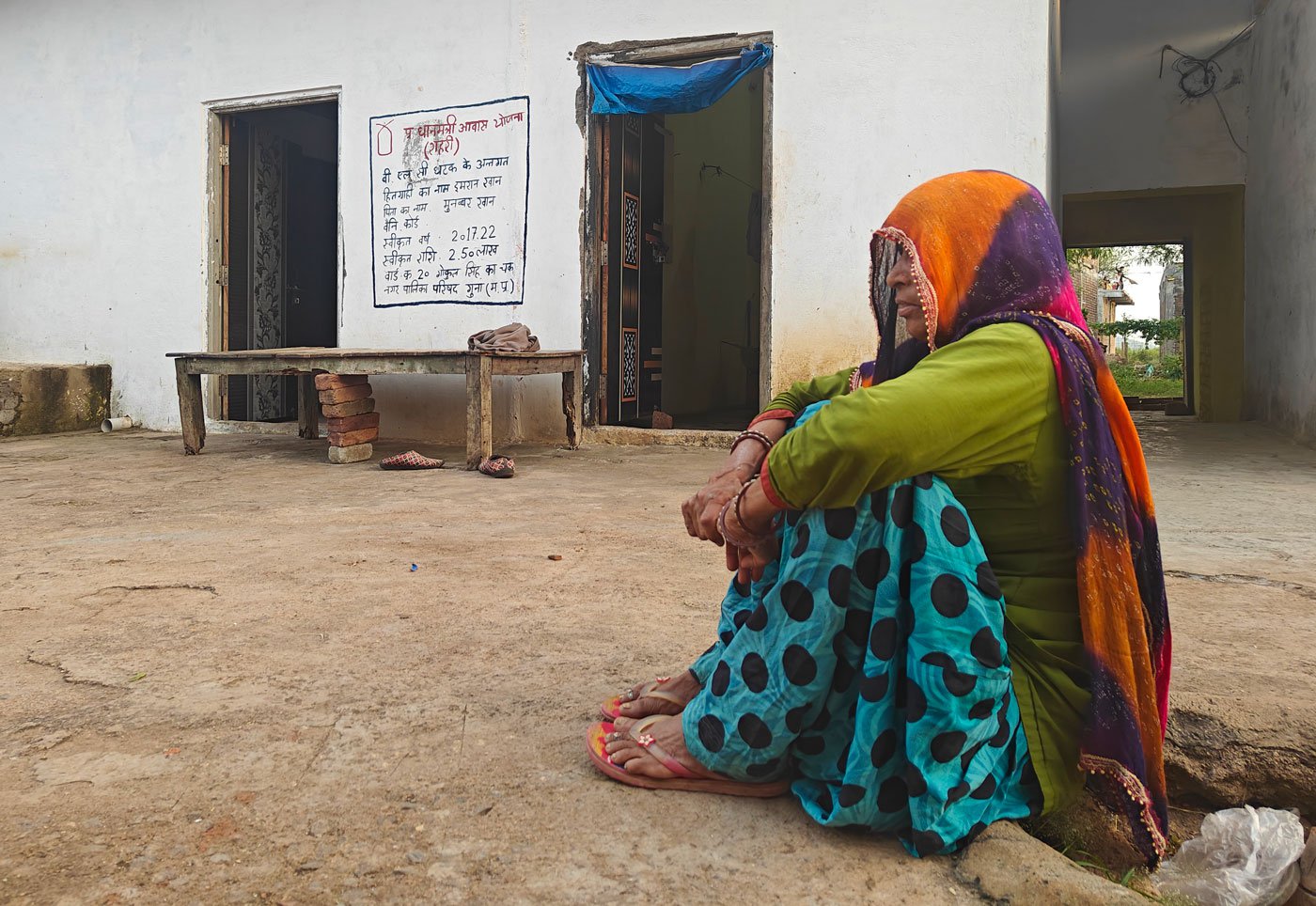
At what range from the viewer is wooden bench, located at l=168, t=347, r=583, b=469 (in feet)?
16.6

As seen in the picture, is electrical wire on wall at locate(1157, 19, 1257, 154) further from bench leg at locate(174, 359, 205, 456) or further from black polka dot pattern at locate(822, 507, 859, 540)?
black polka dot pattern at locate(822, 507, 859, 540)

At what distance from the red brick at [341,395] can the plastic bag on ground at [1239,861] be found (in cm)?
462

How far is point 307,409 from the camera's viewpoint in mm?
6551

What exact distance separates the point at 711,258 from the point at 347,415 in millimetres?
5247

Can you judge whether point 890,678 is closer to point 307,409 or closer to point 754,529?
point 754,529

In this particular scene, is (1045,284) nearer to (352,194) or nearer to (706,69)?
(706,69)

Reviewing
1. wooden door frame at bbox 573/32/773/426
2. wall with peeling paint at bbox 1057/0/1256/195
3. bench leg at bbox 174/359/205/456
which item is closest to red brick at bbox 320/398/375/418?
bench leg at bbox 174/359/205/456

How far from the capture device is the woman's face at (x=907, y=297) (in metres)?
1.37

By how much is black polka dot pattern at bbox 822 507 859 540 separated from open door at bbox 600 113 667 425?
522 cm

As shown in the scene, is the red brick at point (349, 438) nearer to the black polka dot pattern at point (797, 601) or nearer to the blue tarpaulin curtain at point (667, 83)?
the blue tarpaulin curtain at point (667, 83)

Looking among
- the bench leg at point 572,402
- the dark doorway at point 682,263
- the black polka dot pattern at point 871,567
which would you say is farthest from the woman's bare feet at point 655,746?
the dark doorway at point 682,263

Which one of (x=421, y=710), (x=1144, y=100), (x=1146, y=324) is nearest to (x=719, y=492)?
(x=421, y=710)

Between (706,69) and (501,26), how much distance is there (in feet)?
4.79

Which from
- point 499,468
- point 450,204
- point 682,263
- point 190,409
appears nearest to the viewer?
point 499,468
